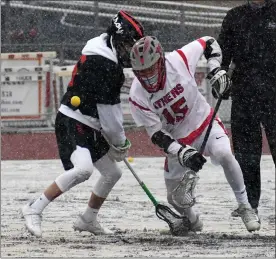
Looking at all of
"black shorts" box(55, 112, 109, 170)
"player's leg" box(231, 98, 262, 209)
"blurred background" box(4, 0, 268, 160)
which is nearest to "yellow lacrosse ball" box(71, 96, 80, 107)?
"black shorts" box(55, 112, 109, 170)

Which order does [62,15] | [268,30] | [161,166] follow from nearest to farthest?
1. [268,30]
2. [161,166]
3. [62,15]

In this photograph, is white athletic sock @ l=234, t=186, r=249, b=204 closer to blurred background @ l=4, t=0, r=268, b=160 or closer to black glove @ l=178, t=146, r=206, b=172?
black glove @ l=178, t=146, r=206, b=172

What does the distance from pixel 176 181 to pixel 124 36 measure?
122cm

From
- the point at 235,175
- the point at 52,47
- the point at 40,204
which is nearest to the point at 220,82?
the point at 235,175

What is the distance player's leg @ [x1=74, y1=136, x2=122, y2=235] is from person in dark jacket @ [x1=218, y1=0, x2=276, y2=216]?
108 cm

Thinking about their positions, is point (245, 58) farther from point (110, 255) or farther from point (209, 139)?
point (110, 255)

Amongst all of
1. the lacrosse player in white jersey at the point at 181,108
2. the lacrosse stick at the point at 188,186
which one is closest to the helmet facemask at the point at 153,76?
the lacrosse player in white jersey at the point at 181,108

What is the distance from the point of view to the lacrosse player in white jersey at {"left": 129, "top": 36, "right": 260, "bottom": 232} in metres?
7.39

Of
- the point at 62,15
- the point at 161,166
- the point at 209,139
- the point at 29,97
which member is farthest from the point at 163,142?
the point at 62,15

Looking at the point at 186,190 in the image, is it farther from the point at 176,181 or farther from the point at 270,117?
the point at 270,117

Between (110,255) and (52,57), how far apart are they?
9979 mm

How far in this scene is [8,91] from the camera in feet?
52.4

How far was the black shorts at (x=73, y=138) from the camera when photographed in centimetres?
758

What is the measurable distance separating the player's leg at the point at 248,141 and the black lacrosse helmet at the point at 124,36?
50.8 inches
